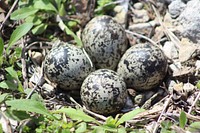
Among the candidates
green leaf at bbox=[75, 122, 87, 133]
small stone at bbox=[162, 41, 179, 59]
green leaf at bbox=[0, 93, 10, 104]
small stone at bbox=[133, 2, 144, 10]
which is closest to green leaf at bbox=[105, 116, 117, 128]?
green leaf at bbox=[75, 122, 87, 133]

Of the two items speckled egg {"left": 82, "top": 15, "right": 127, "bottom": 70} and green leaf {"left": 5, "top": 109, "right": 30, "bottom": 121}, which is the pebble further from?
green leaf {"left": 5, "top": 109, "right": 30, "bottom": 121}

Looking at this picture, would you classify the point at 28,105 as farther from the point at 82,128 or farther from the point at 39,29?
the point at 39,29

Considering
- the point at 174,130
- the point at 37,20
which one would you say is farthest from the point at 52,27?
the point at 174,130

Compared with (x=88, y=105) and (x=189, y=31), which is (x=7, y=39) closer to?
(x=88, y=105)

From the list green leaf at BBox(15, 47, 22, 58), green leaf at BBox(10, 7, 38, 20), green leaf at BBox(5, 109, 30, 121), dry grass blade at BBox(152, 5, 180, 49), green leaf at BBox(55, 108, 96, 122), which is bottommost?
green leaf at BBox(55, 108, 96, 122)

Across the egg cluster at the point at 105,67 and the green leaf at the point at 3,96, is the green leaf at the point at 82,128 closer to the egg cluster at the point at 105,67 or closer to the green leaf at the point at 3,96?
the egg cluster at the point at 105,67

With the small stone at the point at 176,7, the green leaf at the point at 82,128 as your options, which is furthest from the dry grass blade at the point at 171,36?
the green leaf at the point at 82,128
